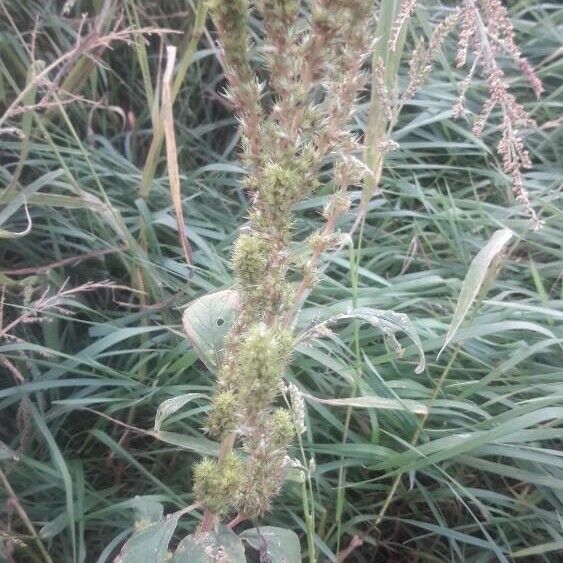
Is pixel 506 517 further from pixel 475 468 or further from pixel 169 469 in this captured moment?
pixel 169 469

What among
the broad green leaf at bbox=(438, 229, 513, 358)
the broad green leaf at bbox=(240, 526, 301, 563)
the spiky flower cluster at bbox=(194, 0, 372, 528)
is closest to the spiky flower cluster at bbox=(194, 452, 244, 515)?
the spiky flower cluster at bbox=(194, 0, 372, 528)

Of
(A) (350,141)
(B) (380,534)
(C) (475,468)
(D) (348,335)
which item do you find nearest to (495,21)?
(A) (350,141)

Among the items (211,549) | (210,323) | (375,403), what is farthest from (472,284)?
(211,549)

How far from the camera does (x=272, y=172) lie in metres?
0.67

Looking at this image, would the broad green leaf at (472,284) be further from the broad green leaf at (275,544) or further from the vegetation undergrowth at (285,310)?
the broad green leaf at (275,544)

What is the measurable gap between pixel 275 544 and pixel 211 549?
0.34ft

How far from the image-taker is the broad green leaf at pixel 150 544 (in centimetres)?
79

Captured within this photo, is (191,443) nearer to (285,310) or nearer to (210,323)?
(210,323)

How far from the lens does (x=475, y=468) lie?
1.26 m

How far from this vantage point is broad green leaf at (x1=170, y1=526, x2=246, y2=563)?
2.59 ft

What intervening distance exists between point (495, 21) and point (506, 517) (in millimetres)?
734

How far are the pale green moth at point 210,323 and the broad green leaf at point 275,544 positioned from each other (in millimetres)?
191

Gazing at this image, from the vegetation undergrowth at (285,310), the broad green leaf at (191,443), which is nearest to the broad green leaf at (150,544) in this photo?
the vegetation undergrowth at (285,310)

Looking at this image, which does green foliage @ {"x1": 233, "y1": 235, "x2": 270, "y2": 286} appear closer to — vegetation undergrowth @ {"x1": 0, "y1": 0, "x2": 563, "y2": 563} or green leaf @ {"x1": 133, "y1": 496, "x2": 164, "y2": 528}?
vegetation undergrowth @ {"x1": 0, "y1": 0, "x2": 563, "y2": 563}
